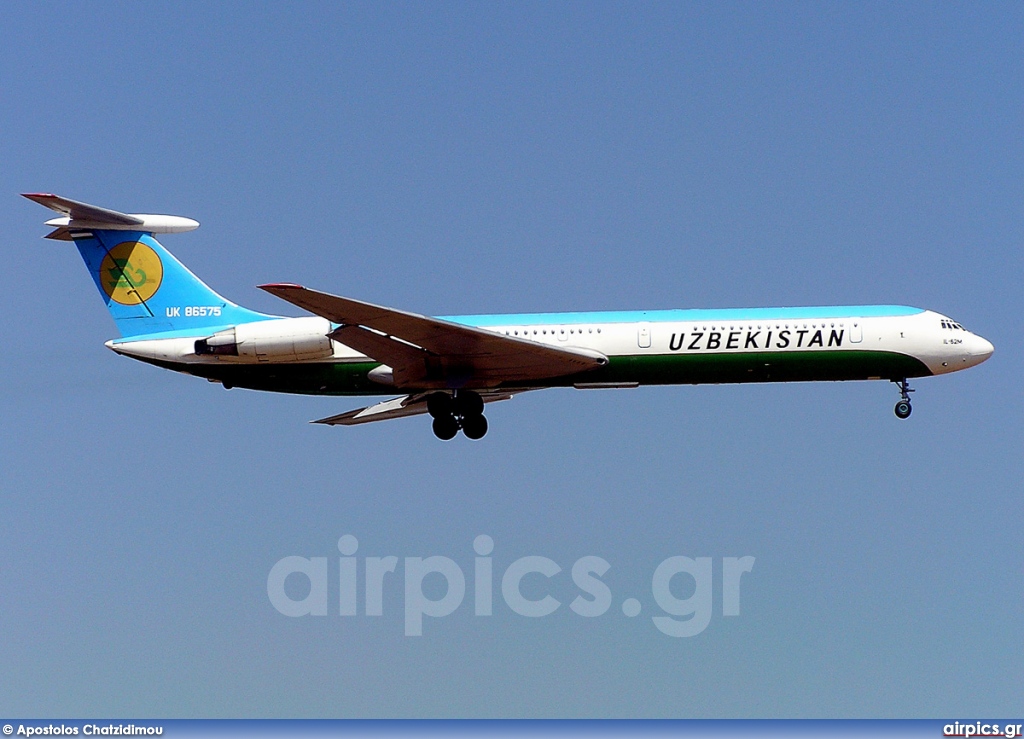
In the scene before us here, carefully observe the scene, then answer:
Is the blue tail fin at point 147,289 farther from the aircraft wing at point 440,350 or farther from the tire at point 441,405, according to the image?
the tire at point 441,405

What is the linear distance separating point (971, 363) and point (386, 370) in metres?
13.1

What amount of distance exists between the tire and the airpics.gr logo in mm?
6752

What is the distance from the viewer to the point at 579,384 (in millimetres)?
31625

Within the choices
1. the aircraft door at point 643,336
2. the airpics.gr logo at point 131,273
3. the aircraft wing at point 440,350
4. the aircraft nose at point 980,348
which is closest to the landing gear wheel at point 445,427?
the aircraft wing at point 440,350

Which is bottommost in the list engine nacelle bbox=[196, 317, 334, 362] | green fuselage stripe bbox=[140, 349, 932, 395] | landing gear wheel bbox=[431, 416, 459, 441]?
landing gear wheel bbox=[431, 416, 459, 441]

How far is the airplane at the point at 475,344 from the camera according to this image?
3058 cm

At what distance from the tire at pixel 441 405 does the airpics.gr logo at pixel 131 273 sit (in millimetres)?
6752

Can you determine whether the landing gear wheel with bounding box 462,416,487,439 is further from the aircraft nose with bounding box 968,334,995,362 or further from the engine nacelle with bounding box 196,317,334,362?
the aircraft nose with bounding box 968,334,995,362

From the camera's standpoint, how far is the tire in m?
32.1

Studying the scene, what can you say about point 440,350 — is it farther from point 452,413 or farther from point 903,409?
point 903,409

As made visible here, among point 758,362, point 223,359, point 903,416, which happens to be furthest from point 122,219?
point 903,416

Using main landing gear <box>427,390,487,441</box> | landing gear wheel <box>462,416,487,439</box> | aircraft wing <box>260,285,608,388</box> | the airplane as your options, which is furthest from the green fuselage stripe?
landing gear wheel <box>462,416,487,439</box>

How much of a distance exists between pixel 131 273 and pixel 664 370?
12.2 meters

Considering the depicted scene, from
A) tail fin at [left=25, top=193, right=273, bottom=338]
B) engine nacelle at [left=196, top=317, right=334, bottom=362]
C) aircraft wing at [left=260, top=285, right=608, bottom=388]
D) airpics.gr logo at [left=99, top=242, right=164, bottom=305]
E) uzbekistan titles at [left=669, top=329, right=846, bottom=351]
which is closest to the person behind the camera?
aircraft wing at [left=260, top=285, right=608, bottom=388]
